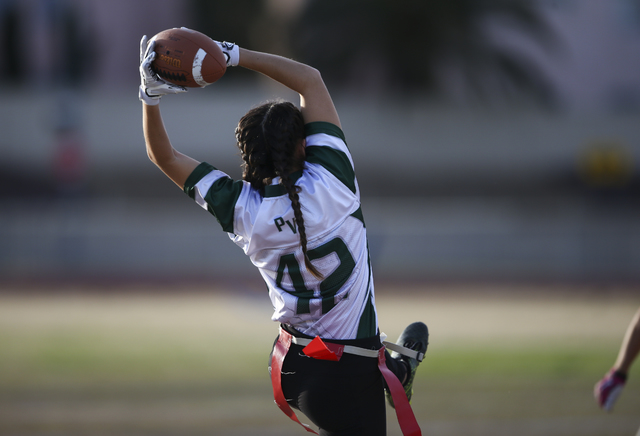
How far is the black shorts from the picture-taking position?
8.81ft

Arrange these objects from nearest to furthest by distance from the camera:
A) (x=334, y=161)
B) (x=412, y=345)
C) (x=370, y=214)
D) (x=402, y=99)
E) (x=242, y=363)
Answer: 1. (x=334, y=161)
2. (x=412, y=345)
3. (x=242, y=363)
4. (x=370, y=214)
5. (x=402, y=99)

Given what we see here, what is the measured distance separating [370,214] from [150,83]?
15.2 m

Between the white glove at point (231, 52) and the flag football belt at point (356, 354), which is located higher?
the white glove at point (231, 52)

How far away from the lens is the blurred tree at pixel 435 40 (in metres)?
25.8

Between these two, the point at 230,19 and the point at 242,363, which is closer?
the point at 242,363

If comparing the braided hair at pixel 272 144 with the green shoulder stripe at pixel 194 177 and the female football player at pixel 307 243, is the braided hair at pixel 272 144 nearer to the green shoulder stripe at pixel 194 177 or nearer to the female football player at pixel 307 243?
the female football player at pixel 307 243

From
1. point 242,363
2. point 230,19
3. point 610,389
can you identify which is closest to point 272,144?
point 610,389

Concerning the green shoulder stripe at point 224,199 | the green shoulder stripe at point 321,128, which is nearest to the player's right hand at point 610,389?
the green shoulder stripe at point 321,128

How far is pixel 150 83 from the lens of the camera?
274 centimetres

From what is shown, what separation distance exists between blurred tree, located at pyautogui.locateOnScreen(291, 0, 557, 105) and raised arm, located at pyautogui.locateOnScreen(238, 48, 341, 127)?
23324 millimetres

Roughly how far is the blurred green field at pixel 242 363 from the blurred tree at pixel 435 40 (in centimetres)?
1433

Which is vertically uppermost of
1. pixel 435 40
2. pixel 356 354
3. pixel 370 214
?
pixel 435 40

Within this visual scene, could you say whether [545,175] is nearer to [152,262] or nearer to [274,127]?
→ [152,262]

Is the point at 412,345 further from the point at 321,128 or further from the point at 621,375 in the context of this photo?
the point at 621,375
